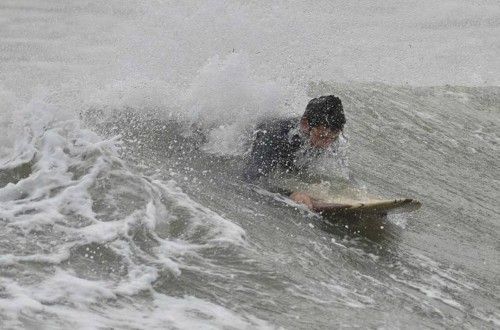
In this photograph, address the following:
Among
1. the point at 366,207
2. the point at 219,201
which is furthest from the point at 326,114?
the point at 219,201

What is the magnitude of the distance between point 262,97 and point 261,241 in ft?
12.4

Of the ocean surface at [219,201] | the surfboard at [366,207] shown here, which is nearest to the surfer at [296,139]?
the ocean surface at [219,201]

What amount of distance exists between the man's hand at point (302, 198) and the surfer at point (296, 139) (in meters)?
0.08

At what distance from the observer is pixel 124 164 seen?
630 centimetres

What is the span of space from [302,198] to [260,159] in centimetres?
81

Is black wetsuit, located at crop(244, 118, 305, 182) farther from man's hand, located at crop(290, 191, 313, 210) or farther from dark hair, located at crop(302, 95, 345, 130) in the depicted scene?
man's hand, located at crop(290, 191, 313, 210)

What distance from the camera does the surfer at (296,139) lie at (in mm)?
6828

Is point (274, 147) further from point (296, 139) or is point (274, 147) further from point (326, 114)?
point (326, 114)

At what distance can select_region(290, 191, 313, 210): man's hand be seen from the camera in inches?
255

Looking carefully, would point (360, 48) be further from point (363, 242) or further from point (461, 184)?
point (363, 242)

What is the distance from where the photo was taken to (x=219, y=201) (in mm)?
6156

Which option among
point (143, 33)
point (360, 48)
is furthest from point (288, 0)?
point (143, 33)

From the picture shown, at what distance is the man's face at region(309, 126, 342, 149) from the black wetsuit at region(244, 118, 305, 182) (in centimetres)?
22

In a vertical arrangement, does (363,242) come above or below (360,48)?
below
